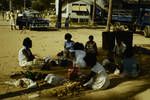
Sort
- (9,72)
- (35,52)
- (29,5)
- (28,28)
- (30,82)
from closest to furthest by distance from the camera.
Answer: (30,82) < (9,72) < (35,52) < (28,28) < (29,5)

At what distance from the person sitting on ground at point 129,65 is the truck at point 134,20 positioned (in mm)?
17453

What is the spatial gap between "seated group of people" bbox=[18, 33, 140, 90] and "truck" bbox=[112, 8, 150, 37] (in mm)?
15657

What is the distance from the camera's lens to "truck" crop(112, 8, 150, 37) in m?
30.1

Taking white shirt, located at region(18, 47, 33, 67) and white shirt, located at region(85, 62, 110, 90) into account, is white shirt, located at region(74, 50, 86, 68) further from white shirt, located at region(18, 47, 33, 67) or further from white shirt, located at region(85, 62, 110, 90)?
white shirt, located at region(85, 62, 110, 90)

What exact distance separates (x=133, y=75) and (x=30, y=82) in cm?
311

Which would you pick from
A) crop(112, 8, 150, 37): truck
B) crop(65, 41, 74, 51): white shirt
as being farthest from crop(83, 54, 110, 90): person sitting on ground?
crop(112, 8, 150, 37): truck

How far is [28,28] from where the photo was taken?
31531 millimetres

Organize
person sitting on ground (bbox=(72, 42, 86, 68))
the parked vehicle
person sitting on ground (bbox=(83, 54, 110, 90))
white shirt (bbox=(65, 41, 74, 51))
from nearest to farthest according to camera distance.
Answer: person sitting on ground (bbox=(83, 54, 110, 90)), person sitting on ground (bbox=(72, 42, 86, 68)), white shirt (bbox=(65, 41, 74, 51)), the parked vehicle

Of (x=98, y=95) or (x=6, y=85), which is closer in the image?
(x=98, y=95)

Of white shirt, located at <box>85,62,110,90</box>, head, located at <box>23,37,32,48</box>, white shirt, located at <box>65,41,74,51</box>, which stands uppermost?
head, located at <box>23,37,32,48</box>

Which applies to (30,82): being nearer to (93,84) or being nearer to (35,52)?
(93,84)

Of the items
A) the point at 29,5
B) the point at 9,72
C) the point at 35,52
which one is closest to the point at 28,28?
the point at 35,52

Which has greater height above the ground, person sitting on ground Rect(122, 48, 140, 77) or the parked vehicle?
the parked vehicle

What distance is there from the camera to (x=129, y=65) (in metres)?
11.5
